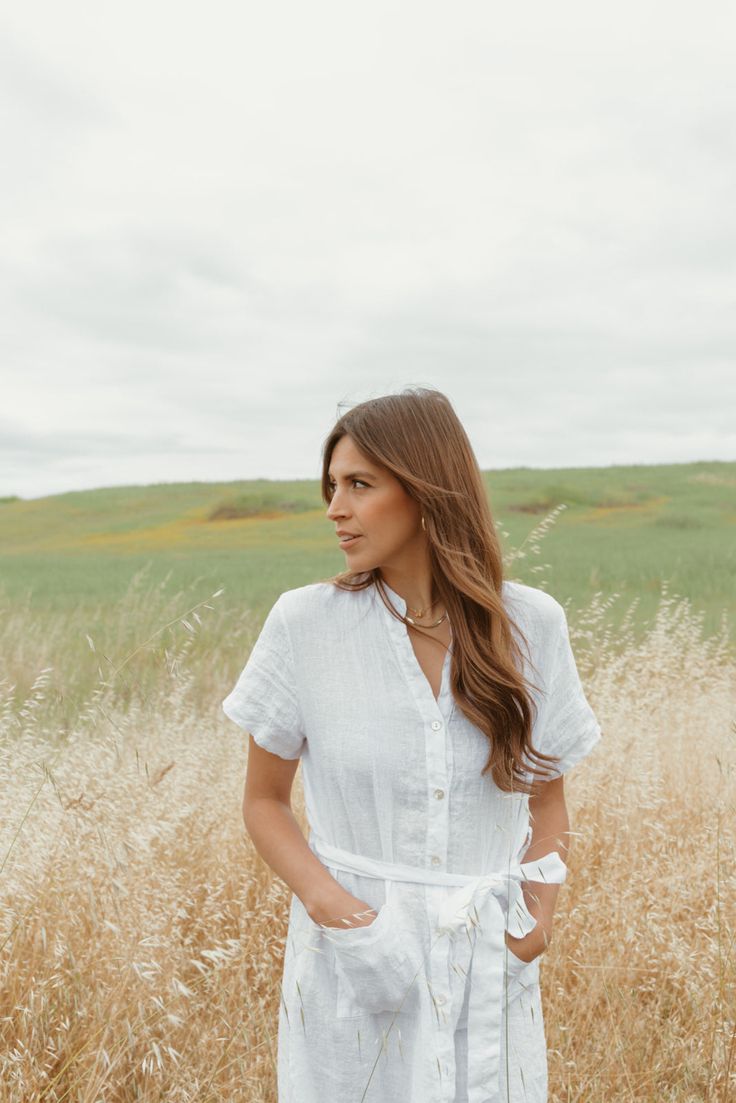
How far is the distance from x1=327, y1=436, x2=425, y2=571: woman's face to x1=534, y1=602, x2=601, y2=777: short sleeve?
389 mm

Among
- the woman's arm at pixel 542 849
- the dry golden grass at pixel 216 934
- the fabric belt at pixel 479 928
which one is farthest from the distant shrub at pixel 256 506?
the fabric belt at pixel 479 928

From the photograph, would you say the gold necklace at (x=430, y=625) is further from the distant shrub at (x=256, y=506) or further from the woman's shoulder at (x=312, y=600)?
the distant shrub at (x=256, y=506)

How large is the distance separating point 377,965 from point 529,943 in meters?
0.32

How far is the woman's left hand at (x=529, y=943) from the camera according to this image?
174 cm

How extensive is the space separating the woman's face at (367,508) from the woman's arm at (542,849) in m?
0.62

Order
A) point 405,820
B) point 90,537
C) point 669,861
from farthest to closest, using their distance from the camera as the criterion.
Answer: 1. point 90,537
2. point 669,861
3. point 405,820

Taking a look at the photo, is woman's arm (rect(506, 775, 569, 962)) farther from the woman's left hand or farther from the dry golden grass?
the dry golden grass

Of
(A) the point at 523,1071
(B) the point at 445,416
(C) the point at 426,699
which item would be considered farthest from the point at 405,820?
(B) the point at 445,416

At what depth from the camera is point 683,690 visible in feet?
20.6

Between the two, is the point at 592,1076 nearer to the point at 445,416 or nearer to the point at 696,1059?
the point at 696,1059

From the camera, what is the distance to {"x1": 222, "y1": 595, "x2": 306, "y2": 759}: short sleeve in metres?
1.75

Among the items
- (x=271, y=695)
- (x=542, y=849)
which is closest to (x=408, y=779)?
(x=271, y=695)

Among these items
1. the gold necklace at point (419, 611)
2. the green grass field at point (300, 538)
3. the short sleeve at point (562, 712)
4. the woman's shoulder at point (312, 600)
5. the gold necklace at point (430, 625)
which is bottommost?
the green grass field at point (300, 538)

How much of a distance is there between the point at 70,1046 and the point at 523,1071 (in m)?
1.28
